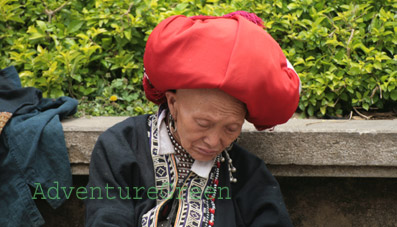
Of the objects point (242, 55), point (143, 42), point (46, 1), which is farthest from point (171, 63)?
point (46, 1)

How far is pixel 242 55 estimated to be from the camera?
207 centimetres

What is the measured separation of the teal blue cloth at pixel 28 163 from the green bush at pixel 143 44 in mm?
545

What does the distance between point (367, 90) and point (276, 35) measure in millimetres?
702

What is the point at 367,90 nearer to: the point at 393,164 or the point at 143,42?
the point at 393,164

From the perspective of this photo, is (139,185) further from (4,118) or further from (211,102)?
(4,118)

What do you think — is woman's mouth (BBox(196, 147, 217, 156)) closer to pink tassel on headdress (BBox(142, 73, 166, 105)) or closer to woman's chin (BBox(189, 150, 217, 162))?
woman's chin (BBox(189, 150, 217, 162))

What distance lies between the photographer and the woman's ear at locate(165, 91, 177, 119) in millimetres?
2289

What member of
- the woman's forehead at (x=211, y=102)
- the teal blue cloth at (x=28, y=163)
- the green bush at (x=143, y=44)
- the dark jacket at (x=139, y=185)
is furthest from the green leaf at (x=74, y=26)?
the woman's forehead at (x=211, y=102)

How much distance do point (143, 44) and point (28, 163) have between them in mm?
1288

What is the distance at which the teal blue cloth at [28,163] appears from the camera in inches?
109

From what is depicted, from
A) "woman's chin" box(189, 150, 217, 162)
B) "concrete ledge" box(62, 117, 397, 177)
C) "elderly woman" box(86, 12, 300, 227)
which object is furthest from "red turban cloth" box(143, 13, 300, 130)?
"concrete ledge" box(62, 117, 397, 177)

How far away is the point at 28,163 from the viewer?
8.99 feet

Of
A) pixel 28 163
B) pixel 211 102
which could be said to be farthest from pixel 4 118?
pixel 211 102

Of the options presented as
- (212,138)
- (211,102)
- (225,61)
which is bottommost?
(212,138)
